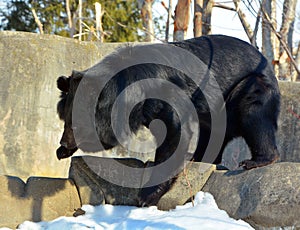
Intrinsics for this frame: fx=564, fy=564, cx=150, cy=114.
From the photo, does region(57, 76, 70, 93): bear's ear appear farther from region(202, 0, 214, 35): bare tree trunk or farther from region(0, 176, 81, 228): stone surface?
region(202, 0, 214, 35): bare tree trunk

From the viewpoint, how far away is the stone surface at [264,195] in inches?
135

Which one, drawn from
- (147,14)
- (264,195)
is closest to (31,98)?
(147,14)

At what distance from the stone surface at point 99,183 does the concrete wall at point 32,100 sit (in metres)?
3.13

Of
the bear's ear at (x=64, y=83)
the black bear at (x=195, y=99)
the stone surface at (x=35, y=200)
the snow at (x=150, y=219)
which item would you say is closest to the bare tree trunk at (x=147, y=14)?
the black bear at (x=195, y=99)

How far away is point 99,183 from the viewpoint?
169 inches

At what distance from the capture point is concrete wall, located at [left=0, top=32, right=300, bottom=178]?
730 cm

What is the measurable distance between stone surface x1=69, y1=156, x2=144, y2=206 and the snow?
0.33ft

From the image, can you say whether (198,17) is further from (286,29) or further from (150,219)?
(150,219)

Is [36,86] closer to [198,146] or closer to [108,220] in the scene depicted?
[198,146]

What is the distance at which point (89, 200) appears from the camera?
4223 millimetres

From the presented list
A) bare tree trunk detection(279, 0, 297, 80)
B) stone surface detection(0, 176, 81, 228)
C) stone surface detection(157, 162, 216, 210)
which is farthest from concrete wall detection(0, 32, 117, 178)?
bare tree trunk detection(279, 0, 297, 80)

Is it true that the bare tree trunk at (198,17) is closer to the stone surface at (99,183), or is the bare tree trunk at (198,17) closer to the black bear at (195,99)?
the black bear at (195,99)

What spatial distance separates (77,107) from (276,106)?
167 cm

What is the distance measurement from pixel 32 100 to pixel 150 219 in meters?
4.09
